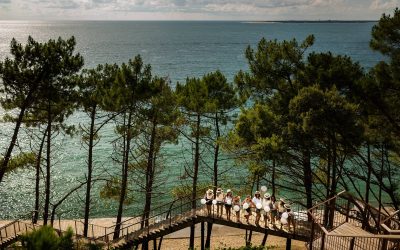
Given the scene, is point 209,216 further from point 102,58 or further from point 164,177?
point 102,58

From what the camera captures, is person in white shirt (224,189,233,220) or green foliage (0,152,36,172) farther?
green foliage (0,152,36,172)

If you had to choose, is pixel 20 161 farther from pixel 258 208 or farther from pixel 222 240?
pixel 258 208

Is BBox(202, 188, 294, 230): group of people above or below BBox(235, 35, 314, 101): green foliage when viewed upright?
below

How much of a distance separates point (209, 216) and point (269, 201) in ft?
8.75

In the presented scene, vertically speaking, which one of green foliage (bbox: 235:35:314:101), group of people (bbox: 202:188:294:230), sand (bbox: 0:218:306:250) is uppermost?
green foliage (bbox: 235:35:314:101)

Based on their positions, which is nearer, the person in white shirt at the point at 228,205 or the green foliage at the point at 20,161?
the person in white shirt at the point at 228,205

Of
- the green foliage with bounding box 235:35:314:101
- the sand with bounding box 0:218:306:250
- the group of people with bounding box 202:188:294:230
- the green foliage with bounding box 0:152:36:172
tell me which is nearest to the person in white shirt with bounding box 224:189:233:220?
the group of people with bounding box 202:188:294:230

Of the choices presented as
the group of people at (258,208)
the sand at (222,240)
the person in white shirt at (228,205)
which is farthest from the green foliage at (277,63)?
the sand at (222,240)

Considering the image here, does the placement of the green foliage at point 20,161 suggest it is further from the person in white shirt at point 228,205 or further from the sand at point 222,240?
the person in white shirt at point 228,205

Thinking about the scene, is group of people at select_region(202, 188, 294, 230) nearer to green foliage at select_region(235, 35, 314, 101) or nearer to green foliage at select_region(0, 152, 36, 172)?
green foliage at select_region(235, 35, 314, 101)

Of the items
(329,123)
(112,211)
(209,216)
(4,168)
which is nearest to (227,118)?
(209,216)

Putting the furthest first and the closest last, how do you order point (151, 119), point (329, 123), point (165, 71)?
1. point (165, 71)
2. point (151, 119)
3. point (329, 123)

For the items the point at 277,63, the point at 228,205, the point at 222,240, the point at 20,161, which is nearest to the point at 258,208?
the point at 228,205

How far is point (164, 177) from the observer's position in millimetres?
38406
